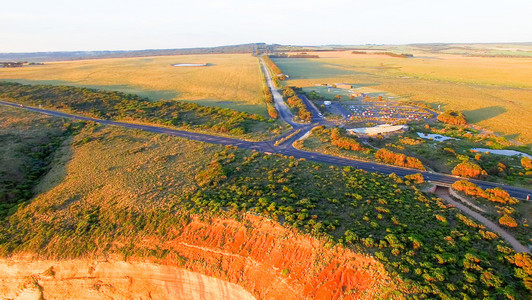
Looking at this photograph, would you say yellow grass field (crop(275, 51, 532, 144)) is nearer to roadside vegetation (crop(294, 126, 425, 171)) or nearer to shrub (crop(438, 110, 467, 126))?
shrub (crop(438, 110, 467, 126))

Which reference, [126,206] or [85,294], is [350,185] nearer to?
[126,206]

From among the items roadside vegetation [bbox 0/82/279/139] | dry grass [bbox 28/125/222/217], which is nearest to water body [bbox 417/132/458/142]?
roadside vegetation [bbox 0/82/279/139]

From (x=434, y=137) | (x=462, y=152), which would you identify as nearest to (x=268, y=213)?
(x=462, y=152)

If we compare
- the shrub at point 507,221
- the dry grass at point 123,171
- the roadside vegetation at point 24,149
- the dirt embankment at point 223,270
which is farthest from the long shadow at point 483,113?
the roadside vegetation at point 24,149

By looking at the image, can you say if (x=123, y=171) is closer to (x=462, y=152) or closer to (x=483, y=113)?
(x=462, y=152)

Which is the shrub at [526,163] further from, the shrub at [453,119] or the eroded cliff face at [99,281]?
the eroded cliff face at [99,281]

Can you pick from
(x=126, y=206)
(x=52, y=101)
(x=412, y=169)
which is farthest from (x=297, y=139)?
(x=52, y=101)
